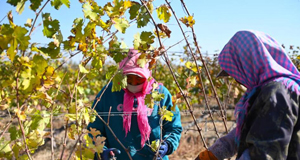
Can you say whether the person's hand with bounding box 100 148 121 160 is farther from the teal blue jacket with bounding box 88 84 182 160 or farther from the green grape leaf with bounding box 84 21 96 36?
the green grape leaf with bounding box 84 21 96 36

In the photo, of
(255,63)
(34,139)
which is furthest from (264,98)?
(34,139)

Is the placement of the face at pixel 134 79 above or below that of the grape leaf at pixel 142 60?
below

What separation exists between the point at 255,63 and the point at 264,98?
A: 153mm

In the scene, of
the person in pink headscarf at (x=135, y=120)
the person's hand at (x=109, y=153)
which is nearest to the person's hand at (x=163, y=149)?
the person in pink headscarf at (x=135, y=120)

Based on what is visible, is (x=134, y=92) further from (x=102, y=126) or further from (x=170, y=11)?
(x=170, y=11)

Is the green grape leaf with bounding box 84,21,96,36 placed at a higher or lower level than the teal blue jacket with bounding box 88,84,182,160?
higher

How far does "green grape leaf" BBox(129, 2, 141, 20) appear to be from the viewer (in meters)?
1.67

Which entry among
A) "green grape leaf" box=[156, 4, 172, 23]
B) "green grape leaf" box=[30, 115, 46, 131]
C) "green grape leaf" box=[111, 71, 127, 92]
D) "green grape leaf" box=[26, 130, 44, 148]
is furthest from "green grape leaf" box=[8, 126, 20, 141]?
"green grape leaf" box=[156, 4, 172, 23]

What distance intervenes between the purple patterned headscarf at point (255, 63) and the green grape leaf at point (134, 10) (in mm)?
576

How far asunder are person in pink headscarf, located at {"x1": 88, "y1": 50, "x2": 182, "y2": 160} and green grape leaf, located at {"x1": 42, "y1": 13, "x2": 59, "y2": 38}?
821 mm

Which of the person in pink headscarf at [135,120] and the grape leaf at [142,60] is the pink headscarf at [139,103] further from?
the grape leaf at [142,60]

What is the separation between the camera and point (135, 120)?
2223 millimetres

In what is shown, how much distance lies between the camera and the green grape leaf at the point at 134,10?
1671mm

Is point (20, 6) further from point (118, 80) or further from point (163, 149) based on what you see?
point (163, 149)
